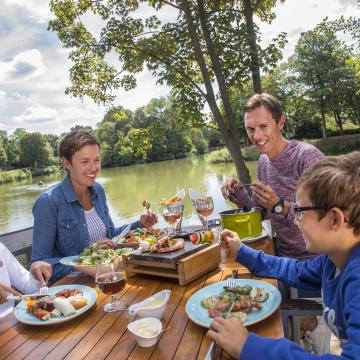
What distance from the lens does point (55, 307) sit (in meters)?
1.63

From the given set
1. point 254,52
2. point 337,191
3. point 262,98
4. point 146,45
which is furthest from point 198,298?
point 146,45

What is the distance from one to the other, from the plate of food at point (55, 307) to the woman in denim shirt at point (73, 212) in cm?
66

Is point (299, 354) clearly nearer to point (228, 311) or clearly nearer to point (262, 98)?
point (228, 311)

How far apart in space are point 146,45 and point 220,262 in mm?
4694

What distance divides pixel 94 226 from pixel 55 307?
1.25 meters

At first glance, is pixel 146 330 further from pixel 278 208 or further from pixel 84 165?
pixel 84 165

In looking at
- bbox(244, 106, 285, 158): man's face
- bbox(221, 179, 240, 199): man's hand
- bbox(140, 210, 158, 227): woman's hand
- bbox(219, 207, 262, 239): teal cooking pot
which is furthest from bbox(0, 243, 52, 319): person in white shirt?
bbox(244, 106, 285, 158): man's face

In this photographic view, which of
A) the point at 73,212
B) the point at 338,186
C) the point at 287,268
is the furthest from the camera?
the point at 73,212

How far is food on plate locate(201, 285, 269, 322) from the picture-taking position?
1435 mm

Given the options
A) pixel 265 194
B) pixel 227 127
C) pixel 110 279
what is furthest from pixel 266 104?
pixel 227 127

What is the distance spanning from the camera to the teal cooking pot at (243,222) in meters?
2.20

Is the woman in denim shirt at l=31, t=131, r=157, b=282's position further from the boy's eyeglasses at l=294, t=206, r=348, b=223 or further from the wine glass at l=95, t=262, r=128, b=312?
the boy's eyeglasses at l=294, t=206, r=348, b=223

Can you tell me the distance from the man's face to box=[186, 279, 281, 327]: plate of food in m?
1.33

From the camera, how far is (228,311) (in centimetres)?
140
